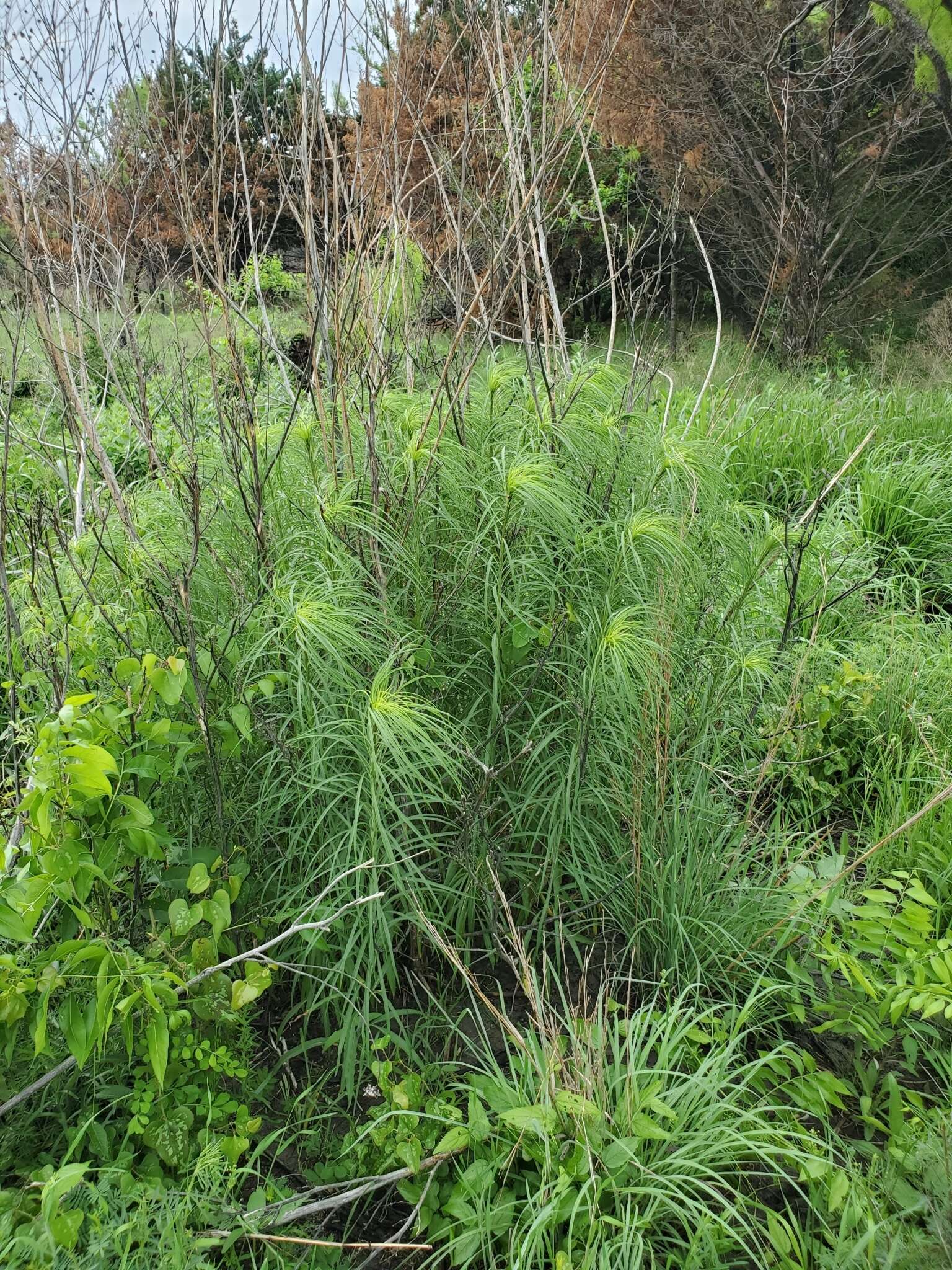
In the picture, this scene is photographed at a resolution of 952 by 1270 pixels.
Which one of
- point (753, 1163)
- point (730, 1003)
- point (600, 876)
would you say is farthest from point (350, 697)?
point (753, 1163)

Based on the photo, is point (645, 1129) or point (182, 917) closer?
point (645, 1129)

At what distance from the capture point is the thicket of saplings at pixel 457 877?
1.57 meters

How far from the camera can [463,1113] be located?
1.80m

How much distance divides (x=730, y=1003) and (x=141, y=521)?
7.35 feet

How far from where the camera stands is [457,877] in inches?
83.2

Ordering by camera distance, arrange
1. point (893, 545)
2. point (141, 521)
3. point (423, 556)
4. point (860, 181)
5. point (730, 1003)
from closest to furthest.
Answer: point (730, 1003), point (423, 556), point (141, 521), point (893, 545), point (860, 181)

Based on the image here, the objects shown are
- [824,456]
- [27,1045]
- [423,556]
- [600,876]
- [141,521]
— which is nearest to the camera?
[27,1045]

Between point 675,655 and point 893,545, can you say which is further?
point 893,545

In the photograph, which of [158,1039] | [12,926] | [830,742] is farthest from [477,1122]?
[830,742]

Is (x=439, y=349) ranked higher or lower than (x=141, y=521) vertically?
higher

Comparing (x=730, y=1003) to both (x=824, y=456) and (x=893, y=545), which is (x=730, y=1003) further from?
(x=824, y=456)

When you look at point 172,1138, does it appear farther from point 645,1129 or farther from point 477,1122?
point 645,1129

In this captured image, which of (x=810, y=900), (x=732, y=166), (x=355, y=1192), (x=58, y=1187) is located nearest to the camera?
(x=58, y=1187)

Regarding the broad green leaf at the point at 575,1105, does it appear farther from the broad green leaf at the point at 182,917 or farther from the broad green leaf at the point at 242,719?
the broad green leaf at the point at 242,719
